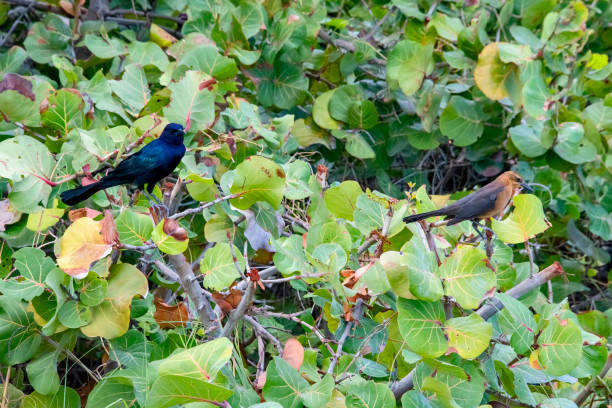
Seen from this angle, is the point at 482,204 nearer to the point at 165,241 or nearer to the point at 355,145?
the point at 355,145

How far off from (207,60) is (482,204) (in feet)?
3.73

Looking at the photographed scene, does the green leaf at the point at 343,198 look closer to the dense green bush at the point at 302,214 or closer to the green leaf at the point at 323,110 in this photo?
the dense green bush at the point at 302,214

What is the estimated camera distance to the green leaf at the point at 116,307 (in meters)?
1.95

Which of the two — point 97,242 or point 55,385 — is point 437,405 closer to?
point 97,242

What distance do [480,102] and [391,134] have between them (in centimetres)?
45

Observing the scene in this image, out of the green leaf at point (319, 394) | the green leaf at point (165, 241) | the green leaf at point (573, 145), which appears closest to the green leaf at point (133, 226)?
the green leaf at point (165, 241)

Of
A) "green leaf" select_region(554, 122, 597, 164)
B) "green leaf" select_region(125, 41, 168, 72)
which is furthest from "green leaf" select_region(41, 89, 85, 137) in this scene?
"green leaf" select_region(554, 122, 597, 164)

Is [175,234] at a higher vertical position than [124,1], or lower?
higher

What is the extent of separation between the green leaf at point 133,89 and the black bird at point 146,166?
293mm

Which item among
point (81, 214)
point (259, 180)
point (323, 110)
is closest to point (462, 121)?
point (323, 110)

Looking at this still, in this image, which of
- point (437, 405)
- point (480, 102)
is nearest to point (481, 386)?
point (437, 405)

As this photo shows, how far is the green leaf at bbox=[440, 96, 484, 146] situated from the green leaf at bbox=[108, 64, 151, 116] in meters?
1.42

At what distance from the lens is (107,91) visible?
2.70m

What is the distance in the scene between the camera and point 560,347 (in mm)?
1771
